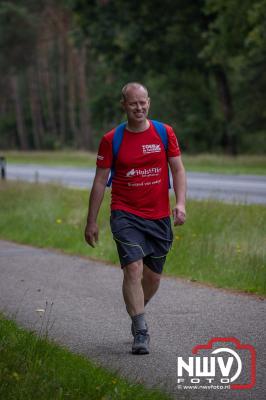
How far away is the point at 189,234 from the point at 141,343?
608 centimetres

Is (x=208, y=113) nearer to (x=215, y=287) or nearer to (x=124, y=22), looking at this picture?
(x=124, y=22)

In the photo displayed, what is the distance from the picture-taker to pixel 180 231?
43.9 ft

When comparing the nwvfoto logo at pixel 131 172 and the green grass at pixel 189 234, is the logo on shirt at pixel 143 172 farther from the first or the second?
the green grass at pixel 189 234

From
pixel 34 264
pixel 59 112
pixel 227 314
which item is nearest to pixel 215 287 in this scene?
pixel 227 314

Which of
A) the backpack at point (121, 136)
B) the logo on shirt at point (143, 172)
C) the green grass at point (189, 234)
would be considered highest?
the backpack at point (121, 136)

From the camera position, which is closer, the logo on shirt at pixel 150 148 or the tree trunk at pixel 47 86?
the logo on shirt at pixel 150 148

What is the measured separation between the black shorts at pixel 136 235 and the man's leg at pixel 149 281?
18 centimetres

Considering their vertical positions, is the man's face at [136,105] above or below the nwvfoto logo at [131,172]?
above

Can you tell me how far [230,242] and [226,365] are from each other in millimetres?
5824

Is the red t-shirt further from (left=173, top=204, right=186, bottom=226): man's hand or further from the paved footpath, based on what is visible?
the paved footpath

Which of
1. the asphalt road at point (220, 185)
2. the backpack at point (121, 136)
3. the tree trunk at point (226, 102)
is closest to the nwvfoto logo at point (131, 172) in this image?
the backpack at point (121, 136)

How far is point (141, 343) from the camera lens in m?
7.14

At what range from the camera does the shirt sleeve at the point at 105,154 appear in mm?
7156

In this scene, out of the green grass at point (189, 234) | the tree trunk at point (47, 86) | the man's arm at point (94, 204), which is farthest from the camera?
the tree trunk at point (47, 86)
